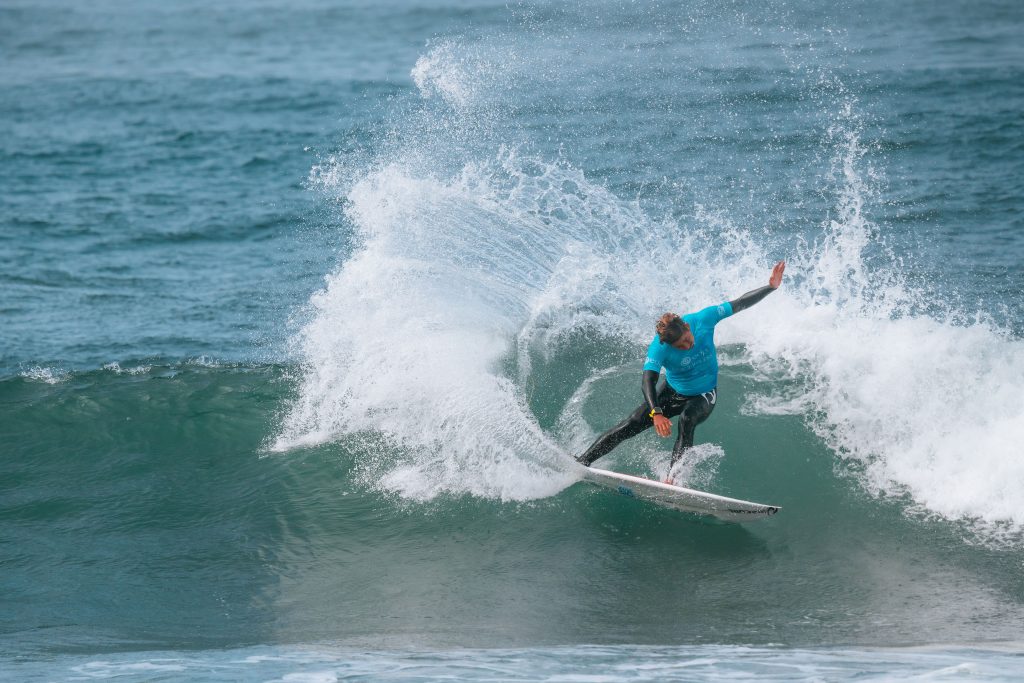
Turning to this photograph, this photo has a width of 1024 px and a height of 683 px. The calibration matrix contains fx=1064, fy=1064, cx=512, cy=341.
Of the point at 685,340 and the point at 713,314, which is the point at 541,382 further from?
the point at 685,340

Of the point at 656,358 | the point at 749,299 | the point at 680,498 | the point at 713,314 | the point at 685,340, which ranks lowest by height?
the point at 680,498

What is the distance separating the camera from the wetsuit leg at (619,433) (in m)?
8.69

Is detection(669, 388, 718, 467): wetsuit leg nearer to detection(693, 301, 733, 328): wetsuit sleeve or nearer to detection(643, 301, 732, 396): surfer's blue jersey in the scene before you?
detection(643, 301, 732, 396): surfer's blue jersey

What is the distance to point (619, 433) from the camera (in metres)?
8.82

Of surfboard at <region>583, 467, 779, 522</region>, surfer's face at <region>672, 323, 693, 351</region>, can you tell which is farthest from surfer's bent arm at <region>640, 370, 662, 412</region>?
surfboard at <region>583, 467, 779, 522</region>

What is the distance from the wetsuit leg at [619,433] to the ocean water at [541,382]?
0.71 feet

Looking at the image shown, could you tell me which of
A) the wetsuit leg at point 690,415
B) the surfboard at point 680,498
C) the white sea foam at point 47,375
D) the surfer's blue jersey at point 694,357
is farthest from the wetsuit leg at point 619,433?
the white sea foam at point 47,375

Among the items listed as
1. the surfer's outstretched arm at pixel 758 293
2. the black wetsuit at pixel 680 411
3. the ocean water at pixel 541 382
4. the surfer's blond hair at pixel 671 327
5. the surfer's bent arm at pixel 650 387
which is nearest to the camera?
the ocean water at pixel 541 382

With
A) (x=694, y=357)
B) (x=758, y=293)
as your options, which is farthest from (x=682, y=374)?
(x=758, y=293)

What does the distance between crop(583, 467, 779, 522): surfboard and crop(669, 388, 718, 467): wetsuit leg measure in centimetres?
32

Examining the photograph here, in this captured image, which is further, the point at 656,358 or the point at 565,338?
the point at 565,338

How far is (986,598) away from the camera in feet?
24.8

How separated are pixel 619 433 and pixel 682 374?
0.77m

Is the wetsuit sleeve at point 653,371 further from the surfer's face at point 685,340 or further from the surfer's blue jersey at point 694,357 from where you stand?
the surfer's face at point 685,340
